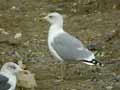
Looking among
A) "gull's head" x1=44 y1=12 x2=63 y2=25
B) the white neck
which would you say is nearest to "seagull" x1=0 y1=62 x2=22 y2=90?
the white neck

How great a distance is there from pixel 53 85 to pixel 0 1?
6.70 metres

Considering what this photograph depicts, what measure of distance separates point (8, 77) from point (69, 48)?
1.54 metres

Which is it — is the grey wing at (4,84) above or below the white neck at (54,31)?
below

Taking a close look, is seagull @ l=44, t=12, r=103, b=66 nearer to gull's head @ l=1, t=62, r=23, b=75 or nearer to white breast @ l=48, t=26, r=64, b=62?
white breast @ l=48, t=26, r=64, b=62

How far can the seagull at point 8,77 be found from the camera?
7.27m

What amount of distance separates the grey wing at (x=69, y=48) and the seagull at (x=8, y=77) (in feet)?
3.79

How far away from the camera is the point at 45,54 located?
33.3 ft

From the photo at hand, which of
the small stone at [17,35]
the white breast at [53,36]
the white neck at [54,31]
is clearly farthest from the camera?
the small stone at [17,35]

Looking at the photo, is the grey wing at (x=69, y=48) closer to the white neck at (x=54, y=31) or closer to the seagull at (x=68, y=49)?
the seagull at (x=68, y=49)

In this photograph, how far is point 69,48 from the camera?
8.76 m

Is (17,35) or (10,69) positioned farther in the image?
(17,35)

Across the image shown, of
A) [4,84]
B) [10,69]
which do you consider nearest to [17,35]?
[10,69]

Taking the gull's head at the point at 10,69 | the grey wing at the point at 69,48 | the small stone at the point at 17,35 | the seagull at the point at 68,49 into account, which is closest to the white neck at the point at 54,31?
the seagull at the point at 68,49

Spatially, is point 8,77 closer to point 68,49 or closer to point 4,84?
point 4,84
